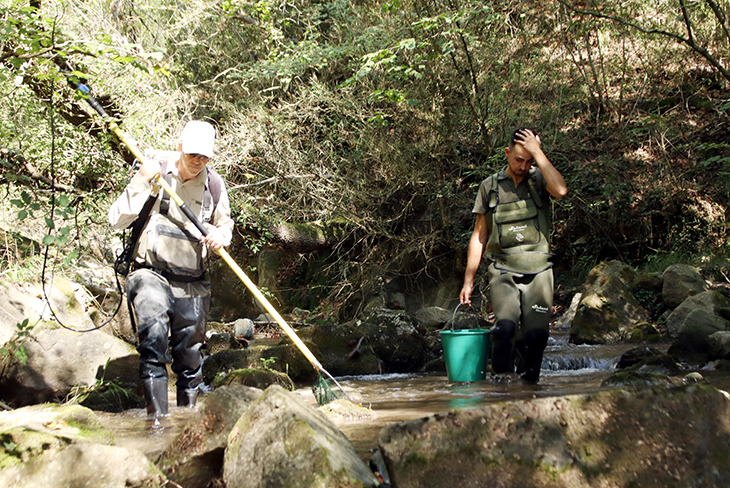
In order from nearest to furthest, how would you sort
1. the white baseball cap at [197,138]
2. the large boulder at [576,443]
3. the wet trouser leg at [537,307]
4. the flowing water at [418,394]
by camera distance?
the large boulder at [576,443] → the flowing water at [418,394] → the white baseball cap at [197,138] → the wet trouser leg at [537,307]

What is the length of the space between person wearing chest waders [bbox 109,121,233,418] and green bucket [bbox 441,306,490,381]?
177 centimetres

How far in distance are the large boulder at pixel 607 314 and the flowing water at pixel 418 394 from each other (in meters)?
0.87

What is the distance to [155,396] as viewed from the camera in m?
3.76

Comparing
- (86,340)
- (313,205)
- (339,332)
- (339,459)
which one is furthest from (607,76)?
(339,459)

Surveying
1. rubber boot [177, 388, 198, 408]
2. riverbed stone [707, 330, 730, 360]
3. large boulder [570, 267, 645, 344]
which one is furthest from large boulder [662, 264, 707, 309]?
rubber boot [177, 388, 198, 408]

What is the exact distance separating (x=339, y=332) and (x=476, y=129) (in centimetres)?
479

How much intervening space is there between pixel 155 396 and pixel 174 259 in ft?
2.93

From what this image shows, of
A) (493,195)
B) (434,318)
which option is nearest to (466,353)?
(493,195)

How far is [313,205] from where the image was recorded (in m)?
10.2

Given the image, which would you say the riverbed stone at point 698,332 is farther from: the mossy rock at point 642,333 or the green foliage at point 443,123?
the green foliage at point 443,123

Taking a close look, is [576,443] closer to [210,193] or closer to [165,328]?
[165,328]

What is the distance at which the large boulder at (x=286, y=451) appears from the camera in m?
2.15

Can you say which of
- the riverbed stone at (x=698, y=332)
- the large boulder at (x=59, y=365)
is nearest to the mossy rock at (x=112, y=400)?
the large boulder at (x=59, y=365)

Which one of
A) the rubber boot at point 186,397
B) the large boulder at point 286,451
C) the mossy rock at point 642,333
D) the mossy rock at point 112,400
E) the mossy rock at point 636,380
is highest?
the large boulder at point 286,451
